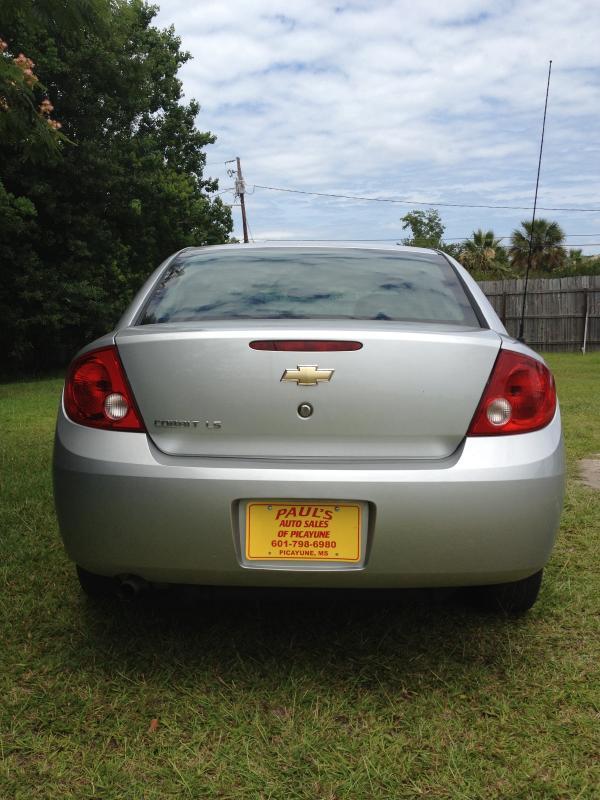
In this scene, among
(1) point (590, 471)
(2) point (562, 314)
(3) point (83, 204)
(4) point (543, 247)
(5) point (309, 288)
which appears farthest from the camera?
(4) point (543, 247)

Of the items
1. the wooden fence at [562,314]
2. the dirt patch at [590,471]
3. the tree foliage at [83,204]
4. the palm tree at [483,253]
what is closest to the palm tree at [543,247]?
the palm tree at [483,253]

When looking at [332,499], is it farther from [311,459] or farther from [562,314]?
[562,314]

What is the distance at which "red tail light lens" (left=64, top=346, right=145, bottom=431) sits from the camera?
240 cm

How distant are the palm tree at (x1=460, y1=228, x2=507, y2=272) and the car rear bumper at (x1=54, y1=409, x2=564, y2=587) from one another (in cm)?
4453

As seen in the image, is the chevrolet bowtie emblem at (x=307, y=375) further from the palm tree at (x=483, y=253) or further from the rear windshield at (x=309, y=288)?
the palm tree at (x=483, y=253)

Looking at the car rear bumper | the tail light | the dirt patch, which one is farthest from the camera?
the dirt patch

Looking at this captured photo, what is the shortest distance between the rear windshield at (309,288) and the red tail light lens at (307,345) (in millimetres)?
313

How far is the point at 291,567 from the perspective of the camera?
7.49ft

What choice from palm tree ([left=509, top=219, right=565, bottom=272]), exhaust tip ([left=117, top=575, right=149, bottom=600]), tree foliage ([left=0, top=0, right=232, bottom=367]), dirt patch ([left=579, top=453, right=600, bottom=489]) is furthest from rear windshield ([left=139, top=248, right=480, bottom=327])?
palm tree ([left=509, top=219, right=565, bottom=272])

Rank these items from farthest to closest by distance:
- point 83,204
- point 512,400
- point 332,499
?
1. point 83,204
2. point 512,400
3. point 332,499

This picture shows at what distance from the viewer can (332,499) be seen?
7.32ft

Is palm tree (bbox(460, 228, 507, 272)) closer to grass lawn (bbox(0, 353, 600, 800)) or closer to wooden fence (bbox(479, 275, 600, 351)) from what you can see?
wooden fence (bbox(479, 275, 600, 351))

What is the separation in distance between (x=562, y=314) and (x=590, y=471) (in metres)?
18.1

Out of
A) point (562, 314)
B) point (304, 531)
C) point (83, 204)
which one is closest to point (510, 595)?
point (304, 531)
